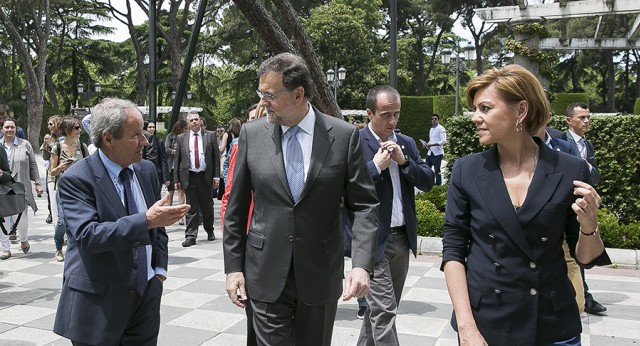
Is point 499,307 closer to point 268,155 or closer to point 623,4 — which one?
point 268,155

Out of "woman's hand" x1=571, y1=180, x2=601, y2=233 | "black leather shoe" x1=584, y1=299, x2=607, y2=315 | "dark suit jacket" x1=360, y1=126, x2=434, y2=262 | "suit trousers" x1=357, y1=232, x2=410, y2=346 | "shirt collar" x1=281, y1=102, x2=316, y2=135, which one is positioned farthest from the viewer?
"black leather shoe" x1=584, y1=299, x2=607, y2=315

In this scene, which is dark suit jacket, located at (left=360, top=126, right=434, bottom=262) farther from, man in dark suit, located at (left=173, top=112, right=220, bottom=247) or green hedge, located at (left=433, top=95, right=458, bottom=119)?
green hedge, located at (left=433, top=95, right=458, bottom=119)

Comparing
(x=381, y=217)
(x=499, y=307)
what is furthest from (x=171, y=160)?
(x=499, y=307)

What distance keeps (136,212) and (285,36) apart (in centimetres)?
674

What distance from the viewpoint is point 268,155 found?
312cm

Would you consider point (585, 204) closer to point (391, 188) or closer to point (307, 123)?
point (307, 123)

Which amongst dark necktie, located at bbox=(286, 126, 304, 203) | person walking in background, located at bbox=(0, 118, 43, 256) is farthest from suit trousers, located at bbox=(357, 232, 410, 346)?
person walking in background, located at bbox=(0, 118, 43, 256)

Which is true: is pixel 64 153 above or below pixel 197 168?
above

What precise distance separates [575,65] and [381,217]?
50981 mm

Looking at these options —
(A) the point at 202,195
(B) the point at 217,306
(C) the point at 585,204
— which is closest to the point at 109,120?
(C) the point at 585,204

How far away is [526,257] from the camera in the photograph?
2.41 metres

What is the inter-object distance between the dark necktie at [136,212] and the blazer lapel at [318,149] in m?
0.77

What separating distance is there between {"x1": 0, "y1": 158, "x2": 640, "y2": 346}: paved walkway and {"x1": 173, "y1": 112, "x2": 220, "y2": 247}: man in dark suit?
4.02ft

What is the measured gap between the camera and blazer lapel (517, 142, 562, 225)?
2.41 metres
